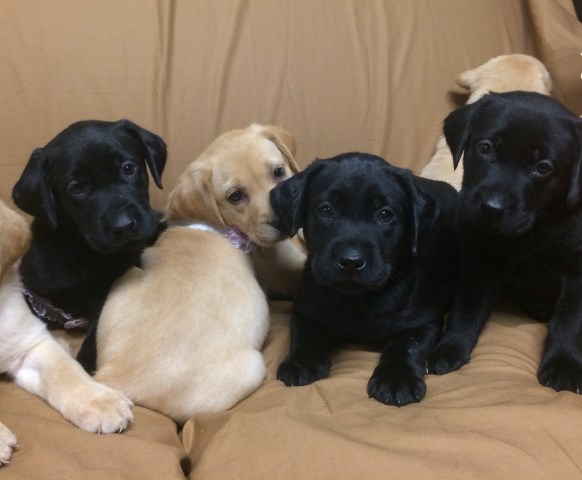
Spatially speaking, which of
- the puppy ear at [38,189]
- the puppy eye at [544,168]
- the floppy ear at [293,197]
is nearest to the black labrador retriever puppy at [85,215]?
the puppy ear at [38,189]

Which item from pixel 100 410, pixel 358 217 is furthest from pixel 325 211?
pixel 100 410

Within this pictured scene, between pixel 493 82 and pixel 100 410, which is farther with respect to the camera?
pixel 493 82

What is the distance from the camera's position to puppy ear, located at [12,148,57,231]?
1.83 metres

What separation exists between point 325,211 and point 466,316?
1.70 feet

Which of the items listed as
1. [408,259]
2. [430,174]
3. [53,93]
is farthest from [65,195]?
[430,174]

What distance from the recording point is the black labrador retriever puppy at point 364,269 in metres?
1.77

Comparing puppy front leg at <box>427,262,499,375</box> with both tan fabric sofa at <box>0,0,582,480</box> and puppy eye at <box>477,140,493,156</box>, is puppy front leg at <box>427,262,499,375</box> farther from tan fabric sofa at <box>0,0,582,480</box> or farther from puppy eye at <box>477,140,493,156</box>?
puppy eye at <box>477,140,493,156</box>

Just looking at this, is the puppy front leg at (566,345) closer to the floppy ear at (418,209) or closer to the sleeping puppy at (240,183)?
the floppy ear at (418,209)

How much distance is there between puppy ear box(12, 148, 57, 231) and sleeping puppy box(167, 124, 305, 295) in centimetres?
51

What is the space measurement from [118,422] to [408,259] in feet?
3.16

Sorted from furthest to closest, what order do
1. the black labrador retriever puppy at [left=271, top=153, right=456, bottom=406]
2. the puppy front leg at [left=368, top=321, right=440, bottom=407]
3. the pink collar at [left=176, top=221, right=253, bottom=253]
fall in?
the pink collar at [left=176, top=221, right=253, bottom=253] < the black labrador retriever puppy at [left=271, top=153, right=456, bottom=406] < the puppy front leg at [left=368, top=321, right=440, bottom=407]

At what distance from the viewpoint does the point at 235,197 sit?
223 centimetres

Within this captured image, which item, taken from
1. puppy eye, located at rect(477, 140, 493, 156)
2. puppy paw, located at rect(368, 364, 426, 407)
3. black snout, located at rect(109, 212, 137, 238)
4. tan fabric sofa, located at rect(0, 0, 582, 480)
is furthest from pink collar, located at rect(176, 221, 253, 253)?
puppy eye, located at rect(477, 140, 493, 156)

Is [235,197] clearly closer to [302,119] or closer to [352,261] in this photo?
[302,119]
